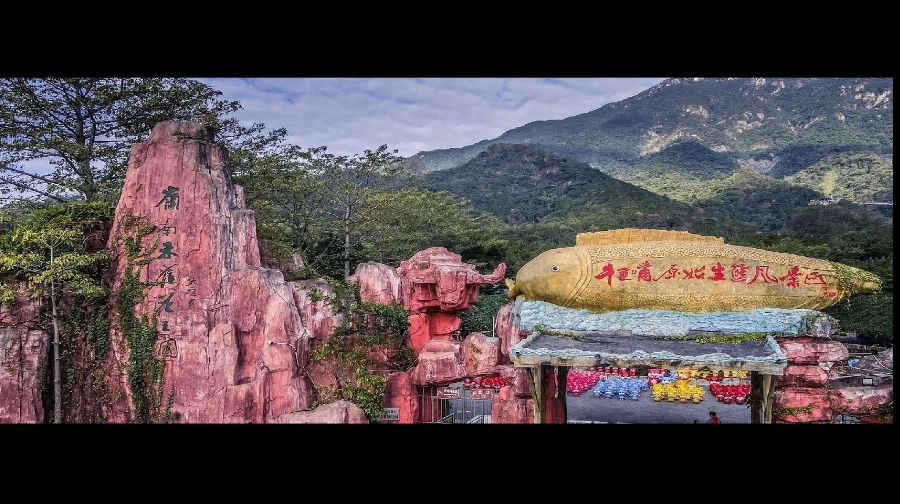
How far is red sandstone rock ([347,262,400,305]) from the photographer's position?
37.9 ft

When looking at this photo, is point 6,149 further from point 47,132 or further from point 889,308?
point 889,308

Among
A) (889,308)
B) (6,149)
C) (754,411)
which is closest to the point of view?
(754,411)

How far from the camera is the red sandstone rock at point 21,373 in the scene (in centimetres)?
862

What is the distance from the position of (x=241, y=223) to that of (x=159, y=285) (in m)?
1.54

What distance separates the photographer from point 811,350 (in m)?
7.78

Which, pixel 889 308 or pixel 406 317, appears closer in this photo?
pixel 406 317

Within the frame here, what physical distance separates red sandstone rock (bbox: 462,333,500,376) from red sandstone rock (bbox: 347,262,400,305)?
6.29 ft

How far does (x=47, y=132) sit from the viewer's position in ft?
45.1

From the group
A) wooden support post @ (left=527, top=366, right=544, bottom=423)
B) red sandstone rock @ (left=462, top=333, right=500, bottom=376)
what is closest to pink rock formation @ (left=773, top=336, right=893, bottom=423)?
wooden support post @ (left=527, top=366, right=544, bottom=423)

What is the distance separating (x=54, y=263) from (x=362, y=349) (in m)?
4.73

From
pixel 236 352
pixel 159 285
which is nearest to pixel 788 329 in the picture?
pixel 236 352

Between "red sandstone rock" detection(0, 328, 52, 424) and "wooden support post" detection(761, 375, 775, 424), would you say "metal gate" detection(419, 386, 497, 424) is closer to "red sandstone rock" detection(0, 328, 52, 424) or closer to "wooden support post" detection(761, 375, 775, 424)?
"wooden support post" detection(761, 375, 775, 424)

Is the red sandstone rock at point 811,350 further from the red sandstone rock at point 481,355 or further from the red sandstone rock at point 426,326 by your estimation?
the red sandstone rock at point 426,326

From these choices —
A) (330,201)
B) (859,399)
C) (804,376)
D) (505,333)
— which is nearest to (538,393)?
(505,333)
